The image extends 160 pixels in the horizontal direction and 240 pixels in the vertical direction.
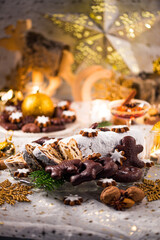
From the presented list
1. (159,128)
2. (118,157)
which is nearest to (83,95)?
(159,128)

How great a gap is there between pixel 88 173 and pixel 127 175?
0.55 feet

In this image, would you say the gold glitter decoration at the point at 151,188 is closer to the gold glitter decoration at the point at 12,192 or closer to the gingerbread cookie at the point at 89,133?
the gingerbread cookie at the point at 89,133

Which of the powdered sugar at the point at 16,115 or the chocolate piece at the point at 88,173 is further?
the powdered sugar at the point at 16,115

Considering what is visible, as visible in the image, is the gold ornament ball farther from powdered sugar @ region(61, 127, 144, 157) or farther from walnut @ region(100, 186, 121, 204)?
walnut @ region(100, 186, 121, 204)

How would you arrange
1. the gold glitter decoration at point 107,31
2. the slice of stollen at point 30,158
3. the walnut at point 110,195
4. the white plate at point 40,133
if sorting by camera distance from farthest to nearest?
the gold glitter decoration at point 107,31, the white plate at point 40,133, the slice of stollen at point 30,158, the walnut at point 110,195

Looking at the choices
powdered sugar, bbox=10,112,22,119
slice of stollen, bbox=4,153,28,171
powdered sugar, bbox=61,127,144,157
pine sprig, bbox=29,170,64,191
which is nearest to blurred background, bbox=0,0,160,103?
powdered sugar, bbox=10,112,22,119

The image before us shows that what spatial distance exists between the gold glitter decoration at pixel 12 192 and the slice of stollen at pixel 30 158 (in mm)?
93

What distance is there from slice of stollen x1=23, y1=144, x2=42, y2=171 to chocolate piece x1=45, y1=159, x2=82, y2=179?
7cm

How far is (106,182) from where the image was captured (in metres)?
1.31

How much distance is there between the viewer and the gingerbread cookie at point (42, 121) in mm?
2021

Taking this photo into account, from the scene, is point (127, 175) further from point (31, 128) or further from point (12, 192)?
point (31, 128)

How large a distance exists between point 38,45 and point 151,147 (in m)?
1.46

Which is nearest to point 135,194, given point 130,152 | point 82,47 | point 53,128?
point 130,152

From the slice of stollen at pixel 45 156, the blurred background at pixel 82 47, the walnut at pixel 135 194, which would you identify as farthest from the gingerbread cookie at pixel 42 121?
the walnut at pixel 135 194
